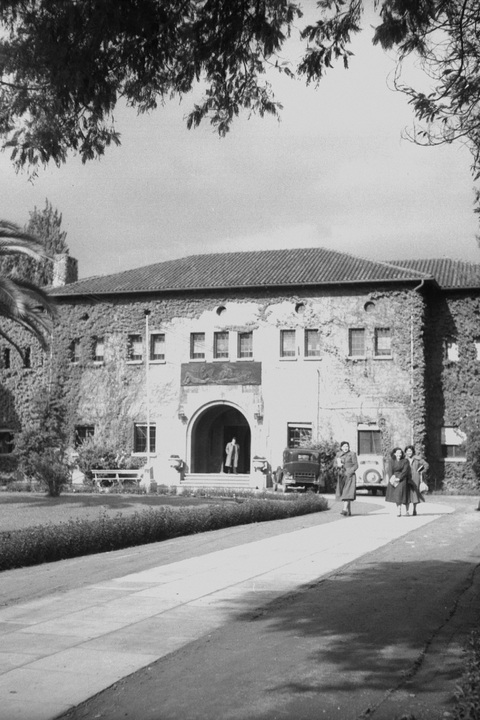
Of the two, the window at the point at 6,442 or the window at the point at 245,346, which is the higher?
the window at the point at 245,346

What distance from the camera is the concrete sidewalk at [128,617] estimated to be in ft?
21.9

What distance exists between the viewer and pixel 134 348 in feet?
147

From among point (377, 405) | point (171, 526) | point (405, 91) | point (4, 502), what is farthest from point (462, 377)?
point (405, 91)

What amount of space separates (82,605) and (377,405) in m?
31.9

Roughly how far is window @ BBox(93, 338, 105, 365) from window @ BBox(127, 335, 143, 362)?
1459 millimetres

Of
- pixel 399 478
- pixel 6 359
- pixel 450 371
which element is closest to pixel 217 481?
pixel 450 371

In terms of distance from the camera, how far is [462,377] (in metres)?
41.6

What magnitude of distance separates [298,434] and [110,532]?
2588 centimetres

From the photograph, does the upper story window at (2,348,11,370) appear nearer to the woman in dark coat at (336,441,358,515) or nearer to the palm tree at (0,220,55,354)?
the palm tree at (0,220,55,354)

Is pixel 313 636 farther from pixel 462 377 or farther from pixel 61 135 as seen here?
pixel 462 377

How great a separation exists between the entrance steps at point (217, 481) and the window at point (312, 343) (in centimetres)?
622

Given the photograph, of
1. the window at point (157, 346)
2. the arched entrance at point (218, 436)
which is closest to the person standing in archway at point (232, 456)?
the arched entrance at point (218, 436)

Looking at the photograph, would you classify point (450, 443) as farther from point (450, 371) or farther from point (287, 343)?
point (287, 343)

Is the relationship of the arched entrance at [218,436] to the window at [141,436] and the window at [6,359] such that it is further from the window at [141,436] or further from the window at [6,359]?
the window at [6,359]
